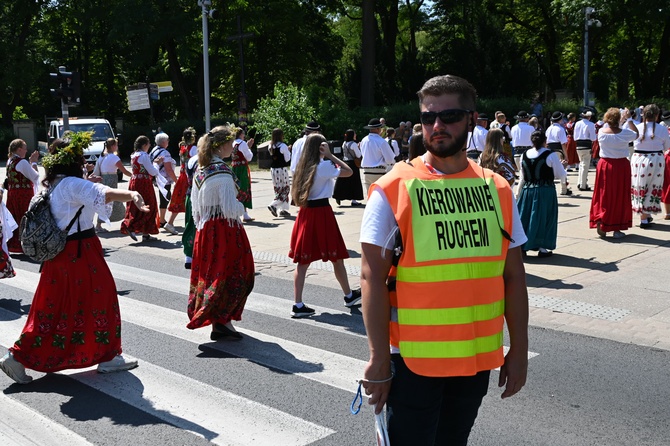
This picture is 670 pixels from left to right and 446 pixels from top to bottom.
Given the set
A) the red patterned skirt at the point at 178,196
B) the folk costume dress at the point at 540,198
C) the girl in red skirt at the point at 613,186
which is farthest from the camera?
the red patterned skirt at the point at 178,196

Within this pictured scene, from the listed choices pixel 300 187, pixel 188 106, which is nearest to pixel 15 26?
pixel 188 106

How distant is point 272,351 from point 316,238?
1564 mm

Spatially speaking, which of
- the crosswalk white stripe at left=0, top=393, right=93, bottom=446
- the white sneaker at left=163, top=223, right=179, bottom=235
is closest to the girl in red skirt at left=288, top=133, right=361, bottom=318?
the crosswalk white stripe at left=0, top=393, right=93, bottom=446

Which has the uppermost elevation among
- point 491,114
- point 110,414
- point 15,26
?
point 15,26

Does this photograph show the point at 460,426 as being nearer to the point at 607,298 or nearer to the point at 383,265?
the point at 383,265

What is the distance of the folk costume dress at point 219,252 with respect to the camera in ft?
23.0

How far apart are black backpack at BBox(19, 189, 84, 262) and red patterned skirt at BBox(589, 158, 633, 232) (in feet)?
27.9

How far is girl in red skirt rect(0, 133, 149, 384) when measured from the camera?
595cm

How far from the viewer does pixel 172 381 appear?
602 centimetres

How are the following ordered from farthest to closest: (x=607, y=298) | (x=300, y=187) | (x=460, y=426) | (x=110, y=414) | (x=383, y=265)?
(x=607, y=298) → (x=300, y=187) → (x=110, y=414) → (x=460, y=426) → (x=383, y=265)

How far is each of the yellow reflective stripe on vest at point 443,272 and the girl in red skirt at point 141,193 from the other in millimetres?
10836

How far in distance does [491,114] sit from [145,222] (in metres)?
23.4

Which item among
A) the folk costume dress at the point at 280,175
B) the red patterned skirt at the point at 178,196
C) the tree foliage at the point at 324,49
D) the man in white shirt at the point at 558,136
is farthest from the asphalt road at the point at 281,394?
the tree foliage at the point at 324,49

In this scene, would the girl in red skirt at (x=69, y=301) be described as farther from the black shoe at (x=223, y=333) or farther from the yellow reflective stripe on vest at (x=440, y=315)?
the yellow reflective stripe on vest at (x=440, y=315)
